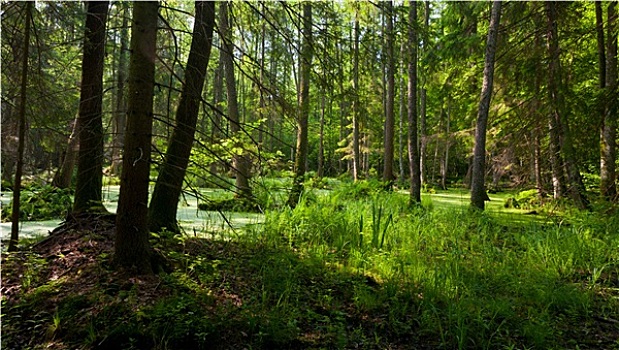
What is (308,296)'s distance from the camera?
11.4ft

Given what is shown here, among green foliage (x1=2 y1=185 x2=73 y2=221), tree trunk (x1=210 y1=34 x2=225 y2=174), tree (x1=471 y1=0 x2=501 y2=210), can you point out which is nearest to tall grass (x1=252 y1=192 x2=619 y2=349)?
tree trunk (x1=210 y1=34 x2=225 y2=174)

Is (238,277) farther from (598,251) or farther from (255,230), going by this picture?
(598,251)

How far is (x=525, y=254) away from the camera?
179 inches

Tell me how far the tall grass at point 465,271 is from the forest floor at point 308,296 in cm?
2

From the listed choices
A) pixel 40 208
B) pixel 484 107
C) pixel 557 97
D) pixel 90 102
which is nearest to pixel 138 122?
pixel 90 102

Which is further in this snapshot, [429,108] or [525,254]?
[429,108]

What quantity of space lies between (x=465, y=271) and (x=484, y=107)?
14.6 feet

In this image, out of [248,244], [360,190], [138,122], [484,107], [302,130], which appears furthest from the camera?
[360,190]

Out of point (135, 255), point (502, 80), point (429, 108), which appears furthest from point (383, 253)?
point (429, 108)

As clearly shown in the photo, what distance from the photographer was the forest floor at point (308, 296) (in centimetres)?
270

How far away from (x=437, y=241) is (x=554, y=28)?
211 inches

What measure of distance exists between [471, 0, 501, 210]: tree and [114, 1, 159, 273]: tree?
20.9ft

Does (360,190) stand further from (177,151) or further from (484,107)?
(177,151)

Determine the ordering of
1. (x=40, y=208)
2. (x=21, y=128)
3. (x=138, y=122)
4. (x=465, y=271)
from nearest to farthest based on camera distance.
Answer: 1. (x=138, y=122)
2. (x=21, y=128)
3. (x=465, y=271)
4. (x=40, y=208)
